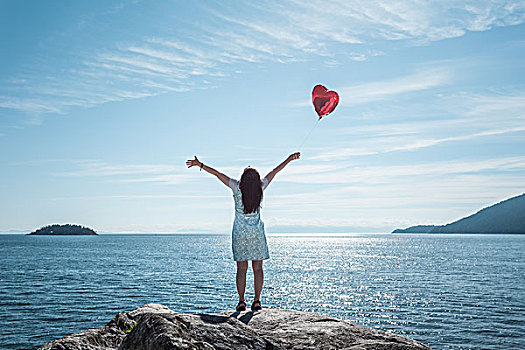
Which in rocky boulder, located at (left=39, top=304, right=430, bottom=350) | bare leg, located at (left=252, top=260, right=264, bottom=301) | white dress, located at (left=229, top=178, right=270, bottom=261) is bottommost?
rocky boulder, located at (left=39, top=304, right=430, bottom=350)

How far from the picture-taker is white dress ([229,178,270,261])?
27.8 ft

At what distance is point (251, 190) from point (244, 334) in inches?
118

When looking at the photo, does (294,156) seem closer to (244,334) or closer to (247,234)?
(247,234)

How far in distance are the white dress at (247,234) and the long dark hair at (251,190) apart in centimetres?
10

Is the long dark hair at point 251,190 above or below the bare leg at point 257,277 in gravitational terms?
above

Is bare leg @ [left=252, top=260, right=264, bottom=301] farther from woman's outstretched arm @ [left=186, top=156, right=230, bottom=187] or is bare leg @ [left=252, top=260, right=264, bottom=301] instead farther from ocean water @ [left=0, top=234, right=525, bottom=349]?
ocean water @ [left=0, top=234, right=525, bottom=349]

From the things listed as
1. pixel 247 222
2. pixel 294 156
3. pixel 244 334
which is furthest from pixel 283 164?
pixel 244 334

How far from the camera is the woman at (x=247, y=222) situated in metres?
8.41

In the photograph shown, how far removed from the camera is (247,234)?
8.55 metres

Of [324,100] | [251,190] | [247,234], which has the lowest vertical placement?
[247,234]

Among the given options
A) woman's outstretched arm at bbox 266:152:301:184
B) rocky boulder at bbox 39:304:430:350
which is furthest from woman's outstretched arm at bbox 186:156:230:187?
rocky boulder at bbox 39:304:430:350

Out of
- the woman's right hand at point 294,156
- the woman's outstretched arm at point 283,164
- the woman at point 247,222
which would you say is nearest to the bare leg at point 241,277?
the woman at point 247,222

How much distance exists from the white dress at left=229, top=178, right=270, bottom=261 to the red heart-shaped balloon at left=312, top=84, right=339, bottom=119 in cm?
229

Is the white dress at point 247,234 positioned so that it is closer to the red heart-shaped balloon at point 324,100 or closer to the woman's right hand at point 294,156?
the woman's right hand at point 294,156
